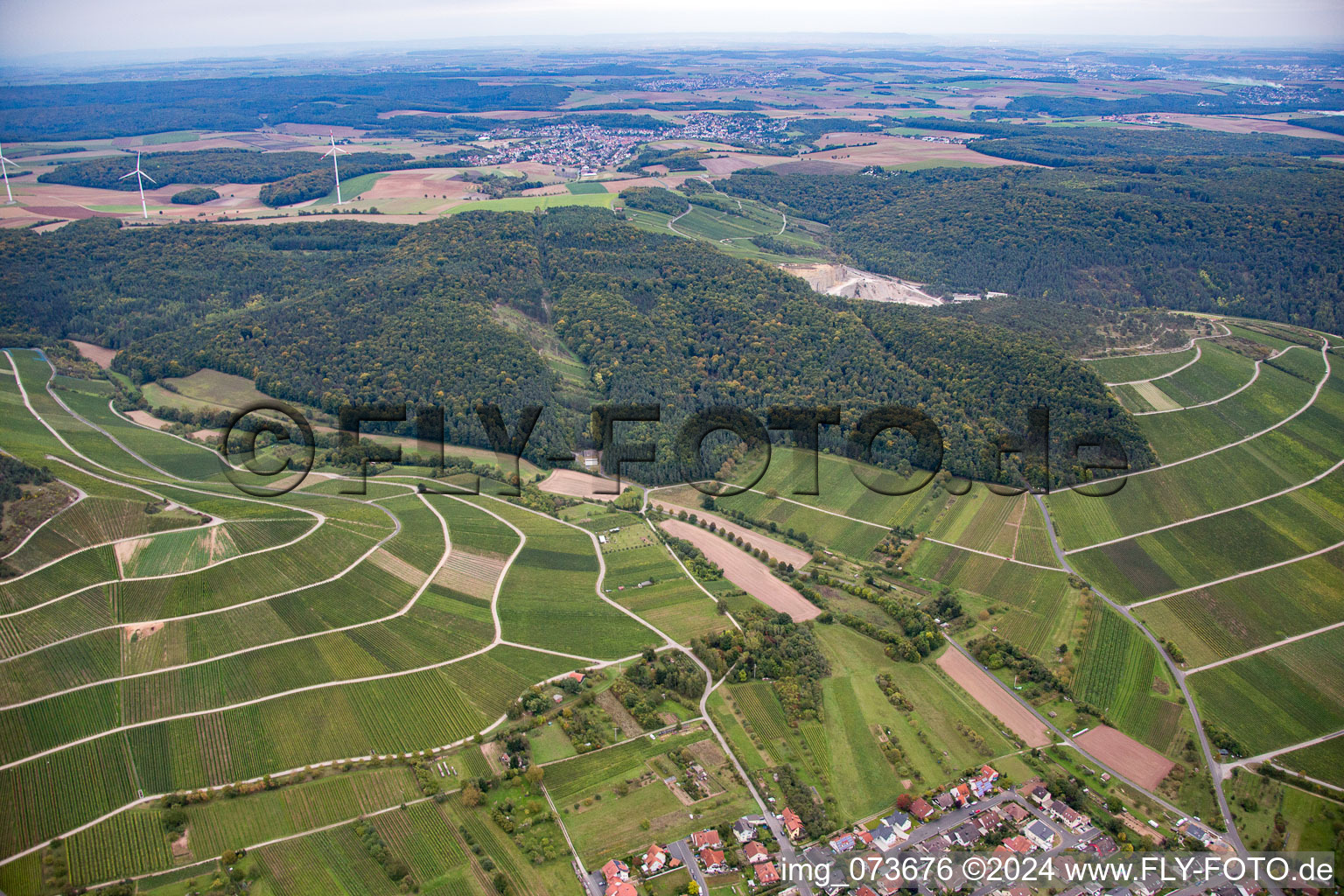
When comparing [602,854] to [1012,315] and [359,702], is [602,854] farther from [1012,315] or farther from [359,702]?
[1012,315]

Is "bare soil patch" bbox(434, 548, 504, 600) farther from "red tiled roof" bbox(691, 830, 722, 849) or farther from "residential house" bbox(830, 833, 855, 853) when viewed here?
"residential house" bbox(830, 833, 855, 853)

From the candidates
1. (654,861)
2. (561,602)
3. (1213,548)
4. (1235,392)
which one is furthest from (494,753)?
(1235,392)

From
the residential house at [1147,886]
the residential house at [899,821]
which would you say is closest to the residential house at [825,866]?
the residential house at [899,821]

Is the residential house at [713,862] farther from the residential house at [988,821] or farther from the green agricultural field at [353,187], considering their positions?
the green agricultural field at [353,187]

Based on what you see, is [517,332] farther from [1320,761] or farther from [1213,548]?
[1320,761]

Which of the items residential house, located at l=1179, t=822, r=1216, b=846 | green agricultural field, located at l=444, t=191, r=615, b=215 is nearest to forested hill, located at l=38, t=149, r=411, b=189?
green agricultural field, located at l=444, t=191, r=615, b=215

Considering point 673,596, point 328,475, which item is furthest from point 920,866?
point 328,475
